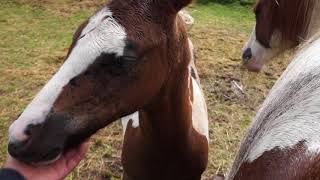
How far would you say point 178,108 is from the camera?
2184mm

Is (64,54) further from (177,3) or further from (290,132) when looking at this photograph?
(290,132)

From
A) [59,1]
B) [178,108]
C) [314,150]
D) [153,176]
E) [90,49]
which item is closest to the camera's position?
[314,150]

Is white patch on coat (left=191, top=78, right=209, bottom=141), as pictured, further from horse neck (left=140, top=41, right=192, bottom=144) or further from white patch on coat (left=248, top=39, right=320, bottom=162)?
white patch on coat (left=248, top=39, right=320, bottom=162)

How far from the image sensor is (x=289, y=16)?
3.29 meters

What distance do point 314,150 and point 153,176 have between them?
157 cm

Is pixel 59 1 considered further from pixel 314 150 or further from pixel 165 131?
pixel 314 150

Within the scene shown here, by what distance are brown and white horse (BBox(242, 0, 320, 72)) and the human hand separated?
196 centimetres

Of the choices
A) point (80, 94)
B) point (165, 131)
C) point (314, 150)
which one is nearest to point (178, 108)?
point (165, 131)

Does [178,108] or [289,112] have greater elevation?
[289,112]

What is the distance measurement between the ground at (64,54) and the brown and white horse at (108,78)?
1.70 m

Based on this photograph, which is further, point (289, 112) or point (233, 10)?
point (233, 10)

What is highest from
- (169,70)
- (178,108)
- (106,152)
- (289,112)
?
(289,112)

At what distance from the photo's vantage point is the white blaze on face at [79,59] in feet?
5.06

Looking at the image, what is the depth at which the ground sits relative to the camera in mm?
3746
